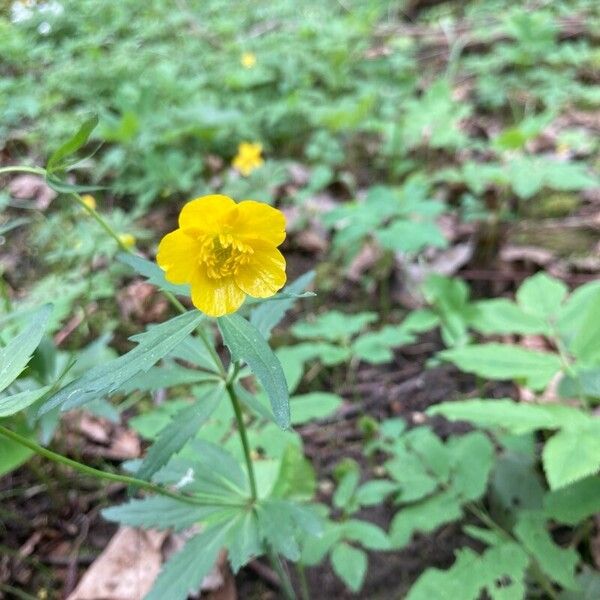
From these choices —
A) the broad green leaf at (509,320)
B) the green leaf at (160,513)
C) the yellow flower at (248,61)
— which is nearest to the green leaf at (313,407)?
the green leaf at (160,513)

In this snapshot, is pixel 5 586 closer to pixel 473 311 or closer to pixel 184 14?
pixel 473 311

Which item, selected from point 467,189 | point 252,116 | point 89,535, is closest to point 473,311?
point 467,189

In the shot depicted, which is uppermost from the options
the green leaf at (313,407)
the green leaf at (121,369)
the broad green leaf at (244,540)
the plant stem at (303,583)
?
the green leaf at (121,369)

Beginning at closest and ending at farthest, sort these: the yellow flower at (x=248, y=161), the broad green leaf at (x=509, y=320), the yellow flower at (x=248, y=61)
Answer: the broad green leaf at (x=509, y=320) → the yellow flower at (x=248, y=161) → the yellow flower at (x=248, y=61)

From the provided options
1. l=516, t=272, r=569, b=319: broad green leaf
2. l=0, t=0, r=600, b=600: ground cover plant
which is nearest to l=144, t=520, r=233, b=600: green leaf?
l=0, t=0, r=600, b=600: ground cover plant

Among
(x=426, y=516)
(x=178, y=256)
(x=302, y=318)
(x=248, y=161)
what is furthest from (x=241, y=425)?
(x=248, y=161)

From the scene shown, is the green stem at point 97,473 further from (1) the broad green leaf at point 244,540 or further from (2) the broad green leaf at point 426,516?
(2) the broad green leaf at point 426,516

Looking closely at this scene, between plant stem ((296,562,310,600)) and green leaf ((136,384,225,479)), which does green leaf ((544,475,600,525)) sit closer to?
plant stem ((296,562,310,600))
